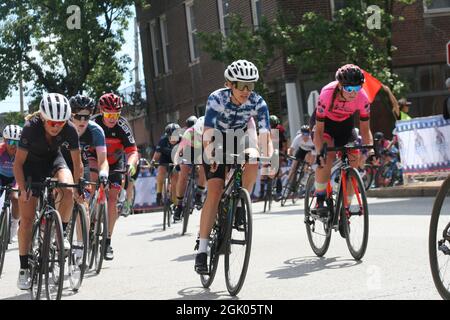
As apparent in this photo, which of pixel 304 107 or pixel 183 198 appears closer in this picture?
pixel 183 198

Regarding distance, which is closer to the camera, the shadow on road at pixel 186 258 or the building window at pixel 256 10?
the shadow on road at pixel 186 258

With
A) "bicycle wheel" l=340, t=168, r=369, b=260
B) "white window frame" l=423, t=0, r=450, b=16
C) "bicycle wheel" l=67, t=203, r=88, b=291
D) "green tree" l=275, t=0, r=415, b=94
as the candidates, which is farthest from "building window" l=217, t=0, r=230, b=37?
"bicycle wheel" l=67, t=203, r=88, b=291

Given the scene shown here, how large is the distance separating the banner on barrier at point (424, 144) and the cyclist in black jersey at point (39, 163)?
1156cm

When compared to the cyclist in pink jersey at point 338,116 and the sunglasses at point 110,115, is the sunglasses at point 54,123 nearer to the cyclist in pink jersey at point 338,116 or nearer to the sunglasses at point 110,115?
the cyclist in pink jersey at point 338,116

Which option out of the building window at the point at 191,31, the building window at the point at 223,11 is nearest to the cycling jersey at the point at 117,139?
the building window at the point at 223,11

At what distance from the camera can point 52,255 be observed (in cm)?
864

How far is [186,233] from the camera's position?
624 inches

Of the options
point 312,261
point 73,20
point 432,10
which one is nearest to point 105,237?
point 312,261

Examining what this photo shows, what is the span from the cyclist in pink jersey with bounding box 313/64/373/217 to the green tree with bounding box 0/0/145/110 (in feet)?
88.2

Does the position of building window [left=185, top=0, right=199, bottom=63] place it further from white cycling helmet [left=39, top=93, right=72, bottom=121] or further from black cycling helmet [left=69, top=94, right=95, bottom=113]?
white cycling helmet [left=39, top=93, right=72, bottom=121]

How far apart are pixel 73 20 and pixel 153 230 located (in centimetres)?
2078

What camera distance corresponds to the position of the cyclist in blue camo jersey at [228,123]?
899cm
